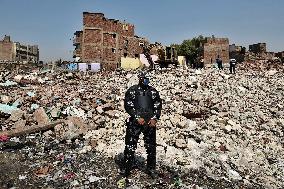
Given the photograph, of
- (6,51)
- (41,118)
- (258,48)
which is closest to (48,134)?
(41,118)

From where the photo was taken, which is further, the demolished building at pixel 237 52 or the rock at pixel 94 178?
the demolished building at pixel 237 52

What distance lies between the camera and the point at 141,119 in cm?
650

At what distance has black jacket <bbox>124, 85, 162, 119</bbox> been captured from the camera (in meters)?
6.59

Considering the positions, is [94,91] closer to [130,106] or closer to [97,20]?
[130,106]

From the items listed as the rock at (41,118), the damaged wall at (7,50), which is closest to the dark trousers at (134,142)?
the rock at (41,118)

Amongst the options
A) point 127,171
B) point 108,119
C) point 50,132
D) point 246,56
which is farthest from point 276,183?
point 246,56

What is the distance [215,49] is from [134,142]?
34462mm

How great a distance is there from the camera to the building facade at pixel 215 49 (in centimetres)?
3969

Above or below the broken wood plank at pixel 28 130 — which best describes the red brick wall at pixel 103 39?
above

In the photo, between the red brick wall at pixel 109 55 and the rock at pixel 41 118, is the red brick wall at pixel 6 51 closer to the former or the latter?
the red brick wall at pixel 109 55

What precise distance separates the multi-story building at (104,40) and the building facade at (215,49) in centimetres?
855

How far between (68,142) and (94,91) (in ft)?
20.3

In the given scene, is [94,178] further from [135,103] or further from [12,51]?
[12,51]

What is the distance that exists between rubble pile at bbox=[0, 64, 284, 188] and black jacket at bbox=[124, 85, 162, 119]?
119 cm
